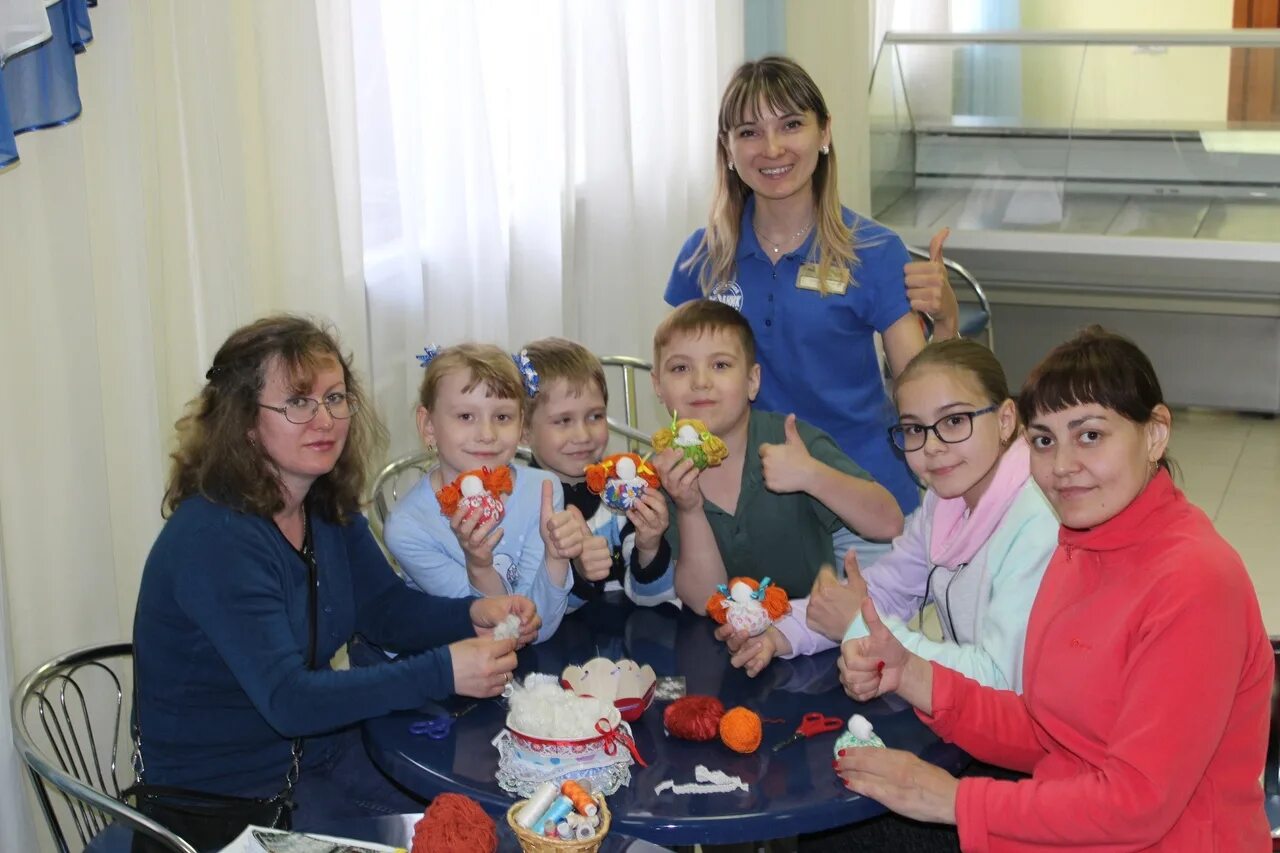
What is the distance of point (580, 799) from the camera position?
1.83 metres

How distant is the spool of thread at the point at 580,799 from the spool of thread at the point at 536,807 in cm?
2

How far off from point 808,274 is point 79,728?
1.81 m

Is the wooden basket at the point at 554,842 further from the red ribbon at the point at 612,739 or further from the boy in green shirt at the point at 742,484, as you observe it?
the boy in green shirt at the point at 742,484

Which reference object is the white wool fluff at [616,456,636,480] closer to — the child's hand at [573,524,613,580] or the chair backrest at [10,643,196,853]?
the child's hand at [573,524,613,580]

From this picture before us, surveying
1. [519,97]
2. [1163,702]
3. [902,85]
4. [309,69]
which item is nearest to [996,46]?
[902,85]

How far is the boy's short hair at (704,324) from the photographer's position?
114 inches

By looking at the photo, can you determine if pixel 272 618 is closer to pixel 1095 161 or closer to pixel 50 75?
pixel 50 75

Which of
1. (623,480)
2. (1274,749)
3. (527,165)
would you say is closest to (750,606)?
(623,480)

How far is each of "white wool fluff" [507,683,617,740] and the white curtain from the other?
3.68 feet

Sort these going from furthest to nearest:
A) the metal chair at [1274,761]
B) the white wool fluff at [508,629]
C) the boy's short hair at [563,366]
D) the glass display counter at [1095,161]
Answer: the glass display counter at [1095,161] < the boy's short hair at [563,366] < the metal chair at [1274,761] < the white wool fluff at [508,629]

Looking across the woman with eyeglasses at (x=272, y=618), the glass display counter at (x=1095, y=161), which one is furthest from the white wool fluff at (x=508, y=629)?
the glass display counter at (x=1095, y=161)

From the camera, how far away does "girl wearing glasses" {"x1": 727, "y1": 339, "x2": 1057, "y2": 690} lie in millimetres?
2389

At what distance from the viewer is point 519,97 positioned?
434 cm

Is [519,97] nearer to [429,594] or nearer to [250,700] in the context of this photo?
[429,594]
